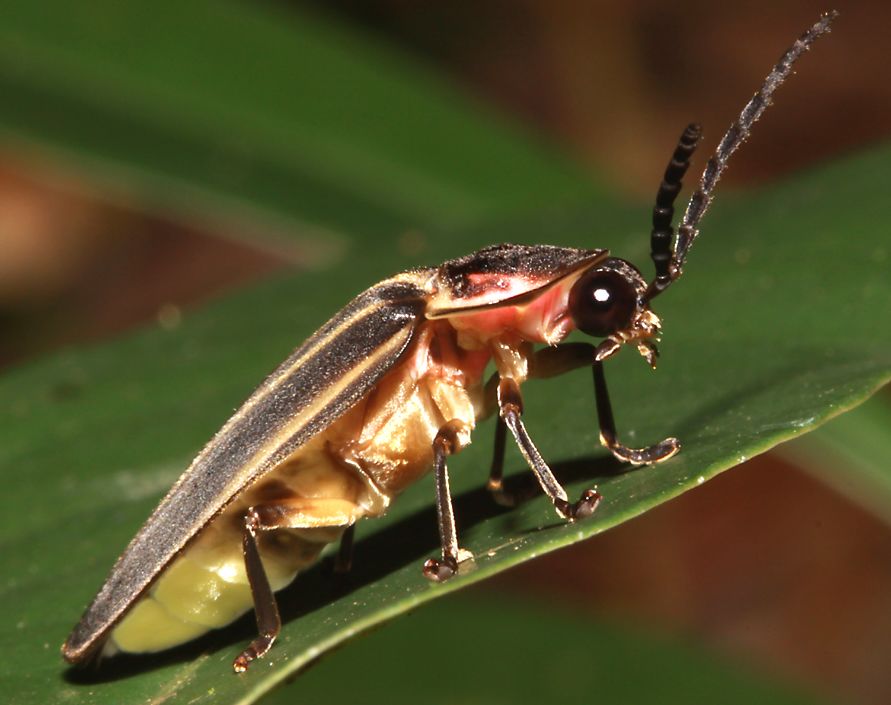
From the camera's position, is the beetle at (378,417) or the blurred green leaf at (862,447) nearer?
the beetle at (378,417)

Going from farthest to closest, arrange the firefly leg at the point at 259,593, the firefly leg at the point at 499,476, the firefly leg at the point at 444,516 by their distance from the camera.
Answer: the firefly leg at the point at 499,476 → the firefly leg at the point at 259,593 → the firefly leg at the point at 444,516

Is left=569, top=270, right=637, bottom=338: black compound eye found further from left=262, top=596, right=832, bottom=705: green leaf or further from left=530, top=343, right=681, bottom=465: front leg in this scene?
left=262, top=596, right=832, bottom=705: green leaf

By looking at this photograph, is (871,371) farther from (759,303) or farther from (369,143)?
(369,143)

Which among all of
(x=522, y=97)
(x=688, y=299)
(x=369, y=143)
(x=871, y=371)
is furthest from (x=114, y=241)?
(x=871, y=371)

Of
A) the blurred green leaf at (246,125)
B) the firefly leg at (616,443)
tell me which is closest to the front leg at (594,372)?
the firefly leg at (616,443)

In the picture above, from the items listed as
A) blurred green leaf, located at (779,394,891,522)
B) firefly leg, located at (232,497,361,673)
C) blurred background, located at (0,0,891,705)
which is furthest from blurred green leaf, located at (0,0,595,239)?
firefly leg, located at (232,497,361,673)

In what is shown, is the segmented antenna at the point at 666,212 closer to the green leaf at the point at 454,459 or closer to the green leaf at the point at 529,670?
the green leaf at the point at 454,459

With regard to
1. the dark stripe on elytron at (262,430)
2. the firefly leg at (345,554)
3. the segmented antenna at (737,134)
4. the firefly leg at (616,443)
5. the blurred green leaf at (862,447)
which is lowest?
the blurred green leaf at (862,447)
